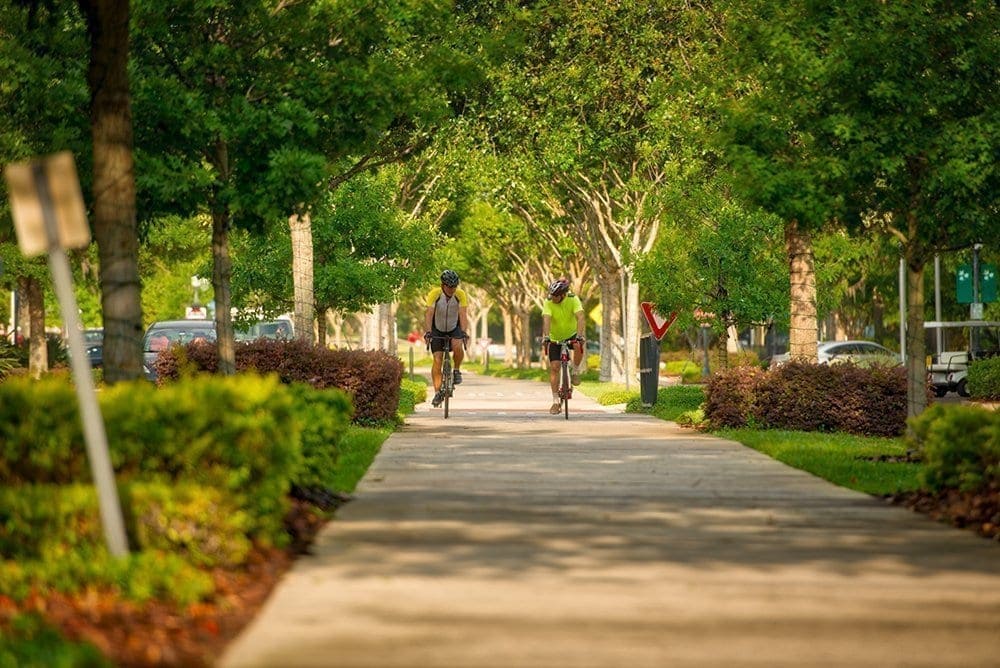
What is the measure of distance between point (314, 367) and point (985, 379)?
76.2ft

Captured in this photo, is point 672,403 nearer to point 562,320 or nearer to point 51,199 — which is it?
point 562,320

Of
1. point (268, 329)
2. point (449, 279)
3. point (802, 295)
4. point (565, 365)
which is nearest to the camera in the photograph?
point (449, 279)

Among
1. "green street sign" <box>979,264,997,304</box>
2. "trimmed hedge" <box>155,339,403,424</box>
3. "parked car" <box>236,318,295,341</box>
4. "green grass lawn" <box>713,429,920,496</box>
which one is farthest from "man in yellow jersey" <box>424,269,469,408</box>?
"green street sign" <box>979,264,997,304</box>

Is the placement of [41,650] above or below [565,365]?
below

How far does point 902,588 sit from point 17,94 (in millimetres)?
13438

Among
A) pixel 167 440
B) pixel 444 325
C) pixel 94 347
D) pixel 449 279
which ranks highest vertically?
pixel 449 279

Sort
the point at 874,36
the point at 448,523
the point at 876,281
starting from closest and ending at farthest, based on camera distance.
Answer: the point at 448,523
the point at 874,36
the point at 876,281

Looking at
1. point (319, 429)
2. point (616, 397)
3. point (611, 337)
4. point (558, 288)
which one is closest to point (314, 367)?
point (558, 288)

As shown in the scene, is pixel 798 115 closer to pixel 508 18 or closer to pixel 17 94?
pixel 17 94

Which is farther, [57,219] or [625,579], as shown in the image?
[625,579]

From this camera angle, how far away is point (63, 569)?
9.15 meters

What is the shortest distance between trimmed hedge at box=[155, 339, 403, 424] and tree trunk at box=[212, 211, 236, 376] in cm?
200

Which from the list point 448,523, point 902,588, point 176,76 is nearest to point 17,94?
point 176,76

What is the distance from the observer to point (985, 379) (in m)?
42.9
